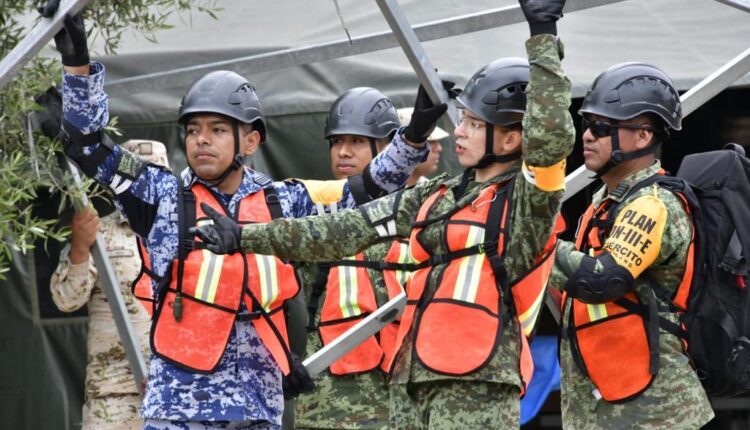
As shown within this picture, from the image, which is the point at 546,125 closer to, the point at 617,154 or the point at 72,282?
the point at 617,154

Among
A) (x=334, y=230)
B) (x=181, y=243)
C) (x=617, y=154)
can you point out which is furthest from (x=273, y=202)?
(x=617, y=154)

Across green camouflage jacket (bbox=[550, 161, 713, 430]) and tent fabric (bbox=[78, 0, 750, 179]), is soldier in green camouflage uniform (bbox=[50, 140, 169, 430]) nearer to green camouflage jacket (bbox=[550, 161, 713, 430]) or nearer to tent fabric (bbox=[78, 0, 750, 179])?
tent fabric (bbox=[78, 0, 750, 179])

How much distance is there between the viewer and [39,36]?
4.39 metres

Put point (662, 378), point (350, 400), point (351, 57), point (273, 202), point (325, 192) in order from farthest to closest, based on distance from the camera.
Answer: point (351, 57)
point (350, 400)
point (325, 192)
point (273, 202)
point (662, 378)

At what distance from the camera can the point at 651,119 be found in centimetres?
500

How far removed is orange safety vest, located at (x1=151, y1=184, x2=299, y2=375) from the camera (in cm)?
462

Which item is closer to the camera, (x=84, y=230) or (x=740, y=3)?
(x=740, y=3)

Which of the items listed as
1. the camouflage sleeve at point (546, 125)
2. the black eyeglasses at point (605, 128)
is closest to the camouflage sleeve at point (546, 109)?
the camouflage sleeve at point (546, 125)

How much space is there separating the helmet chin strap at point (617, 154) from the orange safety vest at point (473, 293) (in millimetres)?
835

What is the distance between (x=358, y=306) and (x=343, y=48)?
105 cm

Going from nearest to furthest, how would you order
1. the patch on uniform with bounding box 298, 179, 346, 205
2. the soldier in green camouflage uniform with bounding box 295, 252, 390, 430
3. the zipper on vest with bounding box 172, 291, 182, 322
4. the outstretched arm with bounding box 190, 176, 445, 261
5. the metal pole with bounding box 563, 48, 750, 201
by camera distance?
the outstretched arm with bounding box 190, 176, 445, 261, the zipper on vest with bounding box 172, 291, 182, 322, the patch on uniform with bounding box 298, 179, 346, 205, the metal pole with bounding box 563, 48, 750, 201, the soldier in green camouflage uniform with bounding box 295, 252, 390, 430

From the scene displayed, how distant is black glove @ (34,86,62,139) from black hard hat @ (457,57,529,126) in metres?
1.66

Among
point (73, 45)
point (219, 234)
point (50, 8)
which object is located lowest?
point (219, 234)

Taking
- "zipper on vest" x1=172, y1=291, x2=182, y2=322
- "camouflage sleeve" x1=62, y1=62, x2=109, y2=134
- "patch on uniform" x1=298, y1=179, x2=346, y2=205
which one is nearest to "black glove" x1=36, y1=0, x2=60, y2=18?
"camouflage sleeve" x1=62, y1=62, x2=109, y2=134
